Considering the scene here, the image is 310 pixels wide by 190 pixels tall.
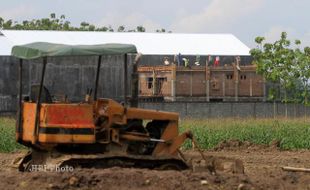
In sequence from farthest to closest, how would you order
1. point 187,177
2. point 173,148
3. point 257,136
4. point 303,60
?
1. point 303,60
2. point 257,136
3. point 173,148
4. point 187,177

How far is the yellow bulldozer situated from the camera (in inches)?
574

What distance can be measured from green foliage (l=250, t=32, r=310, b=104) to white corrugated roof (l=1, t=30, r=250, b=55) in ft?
52.2

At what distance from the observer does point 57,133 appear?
14.6 metres

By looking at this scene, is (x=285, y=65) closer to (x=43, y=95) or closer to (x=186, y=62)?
(x=186, y=62)

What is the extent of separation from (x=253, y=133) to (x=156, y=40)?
32998 millimetres

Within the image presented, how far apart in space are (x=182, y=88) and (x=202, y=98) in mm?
1371

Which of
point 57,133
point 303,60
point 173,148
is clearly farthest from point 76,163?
point 303,60

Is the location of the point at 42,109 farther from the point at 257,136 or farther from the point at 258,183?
the point at 257,136

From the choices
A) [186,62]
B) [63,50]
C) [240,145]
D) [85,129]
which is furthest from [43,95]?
[186,62]

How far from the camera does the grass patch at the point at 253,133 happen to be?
2777 centimetres

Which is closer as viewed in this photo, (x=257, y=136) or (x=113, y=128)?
(x=113, y=128)

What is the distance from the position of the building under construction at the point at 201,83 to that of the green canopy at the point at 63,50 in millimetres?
30207

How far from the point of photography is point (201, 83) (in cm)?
4734

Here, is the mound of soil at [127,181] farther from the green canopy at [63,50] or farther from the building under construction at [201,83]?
the building under construction at [201,83]
